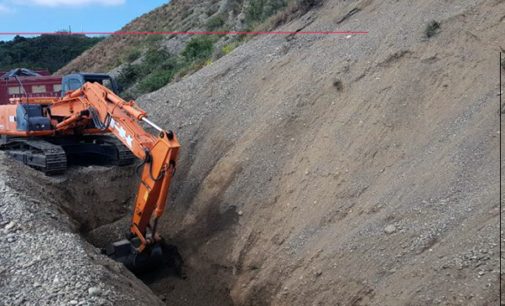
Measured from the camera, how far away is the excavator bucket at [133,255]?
27.2ft

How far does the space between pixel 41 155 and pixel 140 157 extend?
3.92 metres

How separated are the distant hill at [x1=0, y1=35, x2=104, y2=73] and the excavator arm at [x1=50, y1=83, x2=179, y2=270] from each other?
41.7 meters

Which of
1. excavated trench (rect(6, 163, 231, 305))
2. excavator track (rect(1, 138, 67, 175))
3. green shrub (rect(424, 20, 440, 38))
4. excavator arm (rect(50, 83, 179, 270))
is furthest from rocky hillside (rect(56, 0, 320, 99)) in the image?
green shrub (rect(424, 20, 440, 38))

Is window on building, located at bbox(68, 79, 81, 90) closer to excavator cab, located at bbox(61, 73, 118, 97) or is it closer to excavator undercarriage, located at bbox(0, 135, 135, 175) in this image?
excavator cab, located at bbox(61, 73, 118, 97)

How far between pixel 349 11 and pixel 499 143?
6.35 metres

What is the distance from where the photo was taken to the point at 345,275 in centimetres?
662

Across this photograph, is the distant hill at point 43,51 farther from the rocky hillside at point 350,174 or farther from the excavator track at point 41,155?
the rocky hillside at point 350,174

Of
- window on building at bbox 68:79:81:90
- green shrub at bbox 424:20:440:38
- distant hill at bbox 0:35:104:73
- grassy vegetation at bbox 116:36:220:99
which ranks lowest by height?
green shrub at bbox 424:20:440:38

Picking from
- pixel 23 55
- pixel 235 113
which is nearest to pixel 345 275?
pixel 235 113

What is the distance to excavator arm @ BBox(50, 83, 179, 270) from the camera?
7.84 m

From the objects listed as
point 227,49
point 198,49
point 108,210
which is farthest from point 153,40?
point 108,210

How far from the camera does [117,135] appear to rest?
9.12 meters

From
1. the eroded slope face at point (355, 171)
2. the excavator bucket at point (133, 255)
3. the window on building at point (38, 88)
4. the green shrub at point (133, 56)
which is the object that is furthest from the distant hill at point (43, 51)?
the excavator bucket at point (133, 255)

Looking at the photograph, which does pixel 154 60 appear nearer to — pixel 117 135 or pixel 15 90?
pixel 15 90
